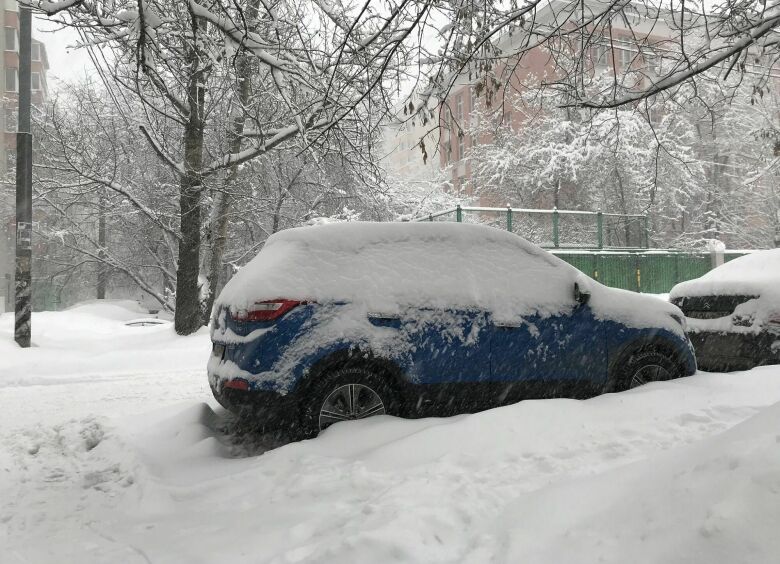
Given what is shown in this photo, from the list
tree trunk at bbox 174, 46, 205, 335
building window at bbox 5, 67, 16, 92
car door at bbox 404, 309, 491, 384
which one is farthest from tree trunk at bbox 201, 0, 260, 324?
building window at bbox 5, 67, 16, 92

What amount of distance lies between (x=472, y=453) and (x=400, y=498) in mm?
678

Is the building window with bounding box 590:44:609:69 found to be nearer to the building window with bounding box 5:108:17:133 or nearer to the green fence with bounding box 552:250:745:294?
the green fence with bounding box 552:250:745:294

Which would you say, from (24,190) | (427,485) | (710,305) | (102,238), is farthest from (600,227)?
(102,238)

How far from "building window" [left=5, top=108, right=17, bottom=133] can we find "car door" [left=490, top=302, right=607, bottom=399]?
107 ft

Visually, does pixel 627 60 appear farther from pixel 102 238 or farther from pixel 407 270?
pixel 102 238

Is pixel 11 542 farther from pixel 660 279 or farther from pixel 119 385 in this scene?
pixel 660 279

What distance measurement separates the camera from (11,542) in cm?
326

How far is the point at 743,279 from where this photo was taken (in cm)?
677

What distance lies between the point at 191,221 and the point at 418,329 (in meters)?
8.78

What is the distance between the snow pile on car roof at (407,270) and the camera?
4.56m

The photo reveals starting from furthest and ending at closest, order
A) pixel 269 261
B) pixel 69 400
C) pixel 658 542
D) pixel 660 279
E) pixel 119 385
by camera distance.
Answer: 1. pixel 660 279
2. pixel 119 385
3. pixel 69 400
4. pixel 269 261
5. pixel 658 542

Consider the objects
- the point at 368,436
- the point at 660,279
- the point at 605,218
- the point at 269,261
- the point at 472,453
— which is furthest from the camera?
the point at 660,279

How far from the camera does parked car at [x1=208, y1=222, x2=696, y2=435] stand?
436cm

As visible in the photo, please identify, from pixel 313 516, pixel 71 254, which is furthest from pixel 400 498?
pixel 71 254
